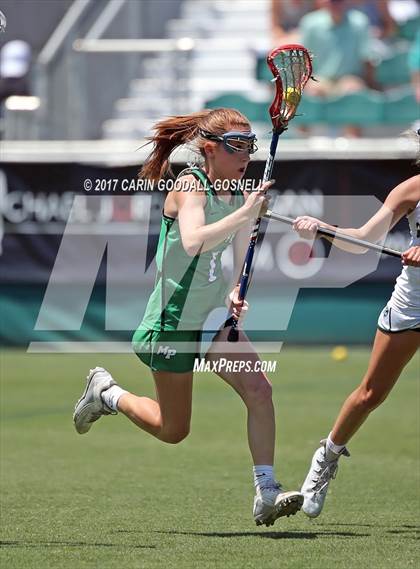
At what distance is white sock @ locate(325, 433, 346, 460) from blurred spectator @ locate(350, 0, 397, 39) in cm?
1064

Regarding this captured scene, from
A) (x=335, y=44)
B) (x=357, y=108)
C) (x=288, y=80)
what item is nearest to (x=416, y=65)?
(x=357, y=108)

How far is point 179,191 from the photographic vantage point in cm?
623

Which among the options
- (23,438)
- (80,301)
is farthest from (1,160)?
(23,438)

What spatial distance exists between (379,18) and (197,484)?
10256 mm

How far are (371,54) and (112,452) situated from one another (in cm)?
828

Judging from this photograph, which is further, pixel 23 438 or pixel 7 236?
pixel 7 236

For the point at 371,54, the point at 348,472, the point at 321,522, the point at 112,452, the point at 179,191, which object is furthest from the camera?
the point at 371,54

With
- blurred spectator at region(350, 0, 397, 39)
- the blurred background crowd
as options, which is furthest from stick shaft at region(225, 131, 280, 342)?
blurred spectator at region(350, 0, 397, 39)

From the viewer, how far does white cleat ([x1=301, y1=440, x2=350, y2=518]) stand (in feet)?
21.9

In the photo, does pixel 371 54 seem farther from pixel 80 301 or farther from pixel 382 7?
pixel 80 301

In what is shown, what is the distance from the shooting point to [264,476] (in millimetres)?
6199

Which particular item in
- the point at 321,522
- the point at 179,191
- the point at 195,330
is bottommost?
the point at 321,522

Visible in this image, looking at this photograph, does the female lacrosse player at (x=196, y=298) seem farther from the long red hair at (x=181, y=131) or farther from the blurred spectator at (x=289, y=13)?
the blurred spectator at (x=289, y=13)

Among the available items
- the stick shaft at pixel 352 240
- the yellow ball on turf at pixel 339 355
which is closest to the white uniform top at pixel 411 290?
the stick shaft at pixel 352 240
